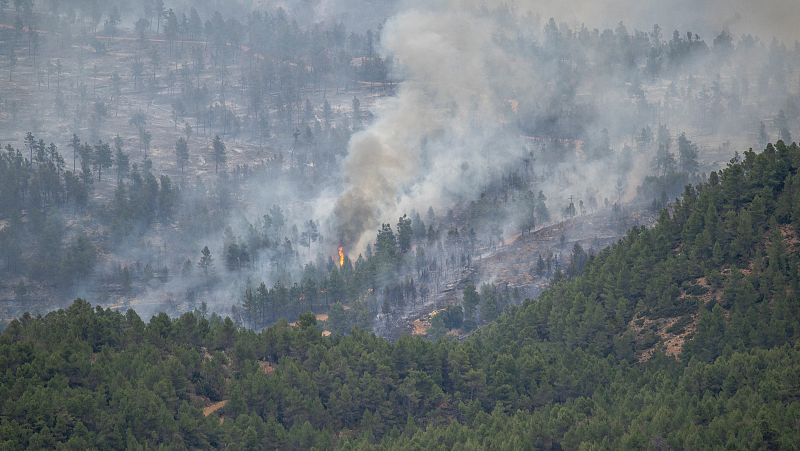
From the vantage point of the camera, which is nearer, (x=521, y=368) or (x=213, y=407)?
(x=213, y=407)

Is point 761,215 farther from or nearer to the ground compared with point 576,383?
farther from the ground

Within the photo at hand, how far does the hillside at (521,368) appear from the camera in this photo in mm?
127688

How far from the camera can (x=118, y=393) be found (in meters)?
133

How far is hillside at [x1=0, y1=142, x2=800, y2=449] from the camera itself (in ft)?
419

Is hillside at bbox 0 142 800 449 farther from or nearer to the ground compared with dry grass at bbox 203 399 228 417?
farther from the ground

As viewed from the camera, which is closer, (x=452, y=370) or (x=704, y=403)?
(x=704, y=403)

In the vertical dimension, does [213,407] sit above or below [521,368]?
above

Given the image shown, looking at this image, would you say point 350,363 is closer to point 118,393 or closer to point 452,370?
point 452,370

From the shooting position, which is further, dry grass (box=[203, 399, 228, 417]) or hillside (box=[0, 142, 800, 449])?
dry grass (box=[203, 399, 228, 417])

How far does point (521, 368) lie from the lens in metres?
156

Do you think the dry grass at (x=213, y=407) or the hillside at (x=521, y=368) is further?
the dry grass at (x=213, y=407)

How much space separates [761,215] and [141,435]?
72524mm

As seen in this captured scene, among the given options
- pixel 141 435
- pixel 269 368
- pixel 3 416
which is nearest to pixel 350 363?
pixel 269 368

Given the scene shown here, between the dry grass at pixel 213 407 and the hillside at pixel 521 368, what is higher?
the hillside at pixel 521 368
